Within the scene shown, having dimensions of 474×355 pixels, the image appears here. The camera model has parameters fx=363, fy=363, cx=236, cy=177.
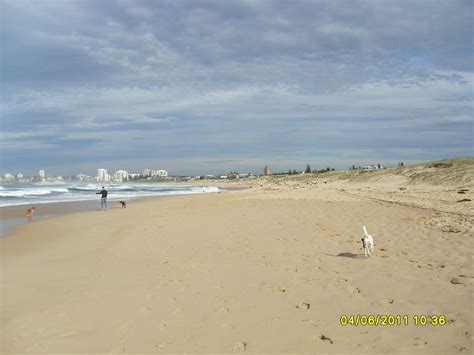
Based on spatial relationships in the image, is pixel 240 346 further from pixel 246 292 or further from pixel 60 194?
pixel 60 194

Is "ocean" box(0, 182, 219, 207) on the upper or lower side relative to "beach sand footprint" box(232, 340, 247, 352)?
lower

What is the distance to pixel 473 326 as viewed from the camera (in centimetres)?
410

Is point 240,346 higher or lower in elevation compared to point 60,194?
higher

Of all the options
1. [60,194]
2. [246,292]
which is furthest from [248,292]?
[60,194]
